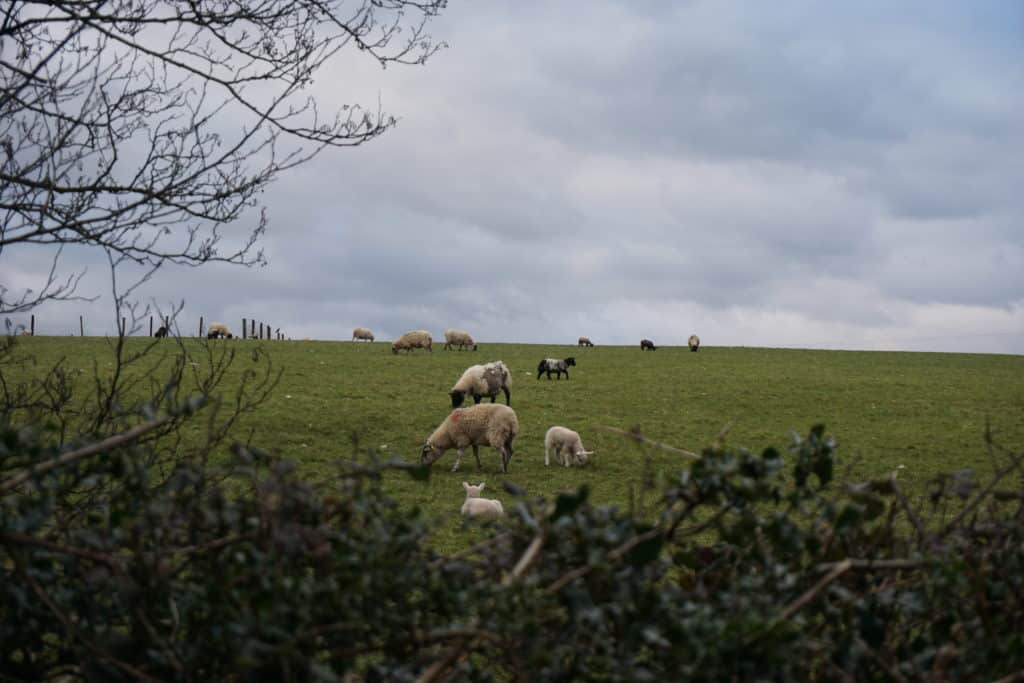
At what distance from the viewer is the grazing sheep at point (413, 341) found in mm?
45375

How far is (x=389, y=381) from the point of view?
3222cm

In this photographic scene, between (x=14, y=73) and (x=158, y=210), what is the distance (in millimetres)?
1206

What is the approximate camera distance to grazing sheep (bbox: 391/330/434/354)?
149ft

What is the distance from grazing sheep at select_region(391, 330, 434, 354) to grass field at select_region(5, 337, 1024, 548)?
58 centimetres

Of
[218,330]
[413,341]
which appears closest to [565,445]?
[413,341]

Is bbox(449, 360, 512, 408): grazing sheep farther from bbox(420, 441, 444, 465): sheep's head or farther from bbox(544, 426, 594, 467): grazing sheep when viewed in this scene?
bbox(420, 441, 444, 465): sheep's head

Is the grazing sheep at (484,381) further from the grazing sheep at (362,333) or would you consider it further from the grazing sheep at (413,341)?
the grazing sheep at (362,333)

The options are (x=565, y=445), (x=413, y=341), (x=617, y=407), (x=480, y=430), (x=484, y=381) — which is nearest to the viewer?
(x=480, y=430)

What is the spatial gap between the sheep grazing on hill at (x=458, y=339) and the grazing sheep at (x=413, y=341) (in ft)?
10.3

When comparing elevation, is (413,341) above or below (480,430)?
above

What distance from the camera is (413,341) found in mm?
45875

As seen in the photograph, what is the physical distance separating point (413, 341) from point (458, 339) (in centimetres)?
473

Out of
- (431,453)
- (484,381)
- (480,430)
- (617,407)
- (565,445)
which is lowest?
(431,453)

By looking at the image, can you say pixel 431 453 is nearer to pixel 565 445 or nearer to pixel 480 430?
pixel 480 430
